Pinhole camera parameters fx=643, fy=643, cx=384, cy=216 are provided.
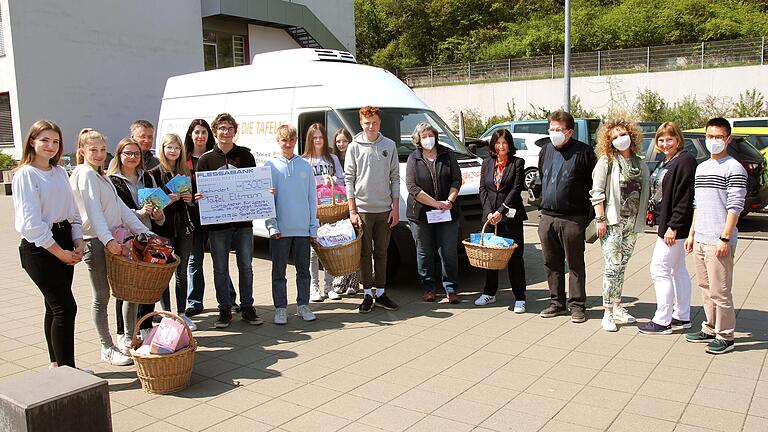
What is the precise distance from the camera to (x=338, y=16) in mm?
32125

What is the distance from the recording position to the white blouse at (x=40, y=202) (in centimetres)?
457

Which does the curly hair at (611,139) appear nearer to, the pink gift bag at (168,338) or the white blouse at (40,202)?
the pink gift bag at (168,338)

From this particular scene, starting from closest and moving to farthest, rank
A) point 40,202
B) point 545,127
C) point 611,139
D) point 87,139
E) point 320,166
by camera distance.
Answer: point 40,202 < point 87,139 < point 611,139 < point 320,166 < point 545,127

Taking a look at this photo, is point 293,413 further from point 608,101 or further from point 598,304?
point 608,101

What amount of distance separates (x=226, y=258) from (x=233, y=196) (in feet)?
2.31

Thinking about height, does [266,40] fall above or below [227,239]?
above

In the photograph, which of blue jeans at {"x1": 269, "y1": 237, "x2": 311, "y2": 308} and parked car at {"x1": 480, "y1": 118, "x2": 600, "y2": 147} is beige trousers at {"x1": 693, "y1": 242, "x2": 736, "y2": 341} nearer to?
blue jeans at {"x1": 269, "y1": 237, "x2": 311, "y2": 308}

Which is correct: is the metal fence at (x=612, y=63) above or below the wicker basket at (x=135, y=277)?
above

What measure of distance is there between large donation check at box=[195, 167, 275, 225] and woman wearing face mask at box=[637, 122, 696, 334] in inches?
144

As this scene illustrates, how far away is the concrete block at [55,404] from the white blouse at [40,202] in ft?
4.22

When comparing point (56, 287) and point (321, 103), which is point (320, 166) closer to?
point (321, 103)

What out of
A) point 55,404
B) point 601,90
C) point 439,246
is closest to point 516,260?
point 439,246

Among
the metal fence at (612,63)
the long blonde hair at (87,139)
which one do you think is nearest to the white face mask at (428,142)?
the long blonde hair at (87,139)

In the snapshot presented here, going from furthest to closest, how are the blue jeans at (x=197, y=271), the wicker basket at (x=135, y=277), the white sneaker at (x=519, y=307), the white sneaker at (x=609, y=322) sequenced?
the white sneaker at (x=519, y=307)
the blue jeans at (x=197, y=271)
the white sneaker at (x=609, y=322)
the wicker basket at (x=135, y=277)
